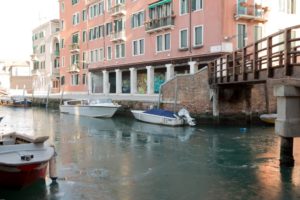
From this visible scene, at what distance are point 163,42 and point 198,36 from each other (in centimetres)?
455

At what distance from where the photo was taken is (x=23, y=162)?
10.2 metres

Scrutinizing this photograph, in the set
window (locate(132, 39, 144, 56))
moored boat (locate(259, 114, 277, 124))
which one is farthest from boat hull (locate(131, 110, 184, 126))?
window (locate(132, 39, 144, 56))

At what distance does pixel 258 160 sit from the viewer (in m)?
15.6

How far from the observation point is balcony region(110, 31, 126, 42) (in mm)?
41375

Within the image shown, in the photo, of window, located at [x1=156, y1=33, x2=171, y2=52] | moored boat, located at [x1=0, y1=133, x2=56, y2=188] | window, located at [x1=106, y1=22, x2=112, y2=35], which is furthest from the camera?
window, located at [x1=106, y1=22, x2=112, y2=35]

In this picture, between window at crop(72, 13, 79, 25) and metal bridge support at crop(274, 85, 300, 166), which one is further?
window at crop(72, 13, 79, 25)

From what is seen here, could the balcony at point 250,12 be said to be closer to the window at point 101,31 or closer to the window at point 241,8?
the window at point 241,8

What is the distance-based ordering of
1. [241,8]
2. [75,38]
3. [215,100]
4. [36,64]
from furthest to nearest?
[36,64] → [75,38] → [241,8] → [215,100]

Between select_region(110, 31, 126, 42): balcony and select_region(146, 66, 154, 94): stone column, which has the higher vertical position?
select_region(110, 31, 126, 42): balcony

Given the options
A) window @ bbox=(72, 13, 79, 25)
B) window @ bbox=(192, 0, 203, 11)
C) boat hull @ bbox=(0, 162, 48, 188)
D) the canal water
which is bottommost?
the canal water

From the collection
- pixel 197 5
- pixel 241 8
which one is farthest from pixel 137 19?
pixel 241 8

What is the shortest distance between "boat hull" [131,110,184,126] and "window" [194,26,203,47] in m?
6.83

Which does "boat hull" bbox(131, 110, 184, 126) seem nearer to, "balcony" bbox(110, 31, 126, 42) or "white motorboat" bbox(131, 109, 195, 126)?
"white motorboat" bbox(131, 109, 195, 126)

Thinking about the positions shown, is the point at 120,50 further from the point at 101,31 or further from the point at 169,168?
the point at 169,168
